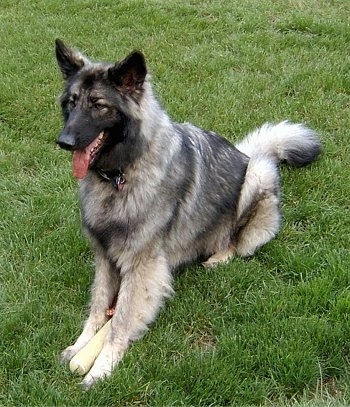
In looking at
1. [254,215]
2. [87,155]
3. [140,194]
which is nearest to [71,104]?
[87,155]

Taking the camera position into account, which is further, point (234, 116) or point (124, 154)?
point (234, 116)

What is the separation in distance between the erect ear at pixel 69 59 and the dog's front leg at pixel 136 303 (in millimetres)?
1110

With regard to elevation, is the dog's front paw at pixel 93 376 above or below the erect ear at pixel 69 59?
below

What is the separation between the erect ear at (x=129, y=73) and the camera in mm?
3039

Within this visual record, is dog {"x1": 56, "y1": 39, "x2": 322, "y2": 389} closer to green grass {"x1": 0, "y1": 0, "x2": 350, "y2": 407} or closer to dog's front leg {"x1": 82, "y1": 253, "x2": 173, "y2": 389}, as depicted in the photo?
dog's front leg {"x1": 82, "y1": 253, "x2": 173, "y2": 389}

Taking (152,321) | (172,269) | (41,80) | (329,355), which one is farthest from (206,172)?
(41,80)

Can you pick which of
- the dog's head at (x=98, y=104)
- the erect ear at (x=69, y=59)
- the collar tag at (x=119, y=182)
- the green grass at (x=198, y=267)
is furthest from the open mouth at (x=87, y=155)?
the green grass at (x=198, y=267)

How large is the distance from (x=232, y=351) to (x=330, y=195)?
1.76m

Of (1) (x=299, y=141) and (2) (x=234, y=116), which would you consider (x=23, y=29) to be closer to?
(2) (x=234, y=116)

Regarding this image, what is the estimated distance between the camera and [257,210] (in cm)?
402

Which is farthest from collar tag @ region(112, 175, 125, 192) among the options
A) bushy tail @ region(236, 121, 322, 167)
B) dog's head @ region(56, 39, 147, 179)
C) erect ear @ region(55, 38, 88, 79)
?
bushy tail @ region(236, 121, 322, 167)

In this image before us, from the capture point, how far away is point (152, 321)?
11.1ft

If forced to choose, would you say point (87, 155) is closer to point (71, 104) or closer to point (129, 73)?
point (71, 104)

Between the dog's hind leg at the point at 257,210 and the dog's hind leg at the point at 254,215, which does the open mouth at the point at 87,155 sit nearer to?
the dog's hind leg at the point at 254,215
